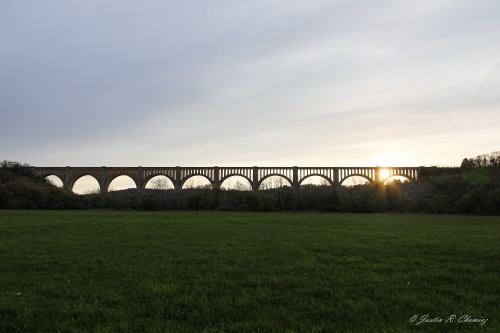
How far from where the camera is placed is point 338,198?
3941 centimetres

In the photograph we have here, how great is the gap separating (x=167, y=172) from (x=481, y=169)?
45238 millimetres

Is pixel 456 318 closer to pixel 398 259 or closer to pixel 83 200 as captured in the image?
pixel 398 259

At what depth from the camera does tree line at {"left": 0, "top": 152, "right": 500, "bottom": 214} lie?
33406mm

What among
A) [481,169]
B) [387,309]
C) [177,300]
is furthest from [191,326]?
[481,169]

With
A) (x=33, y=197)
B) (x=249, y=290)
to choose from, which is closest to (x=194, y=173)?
(x=33, y=197)

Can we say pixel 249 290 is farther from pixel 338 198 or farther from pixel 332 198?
pixel 338 198

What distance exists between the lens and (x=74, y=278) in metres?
5.68

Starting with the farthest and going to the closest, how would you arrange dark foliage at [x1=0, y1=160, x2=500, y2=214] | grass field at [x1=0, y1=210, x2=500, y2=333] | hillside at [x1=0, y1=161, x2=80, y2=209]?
hillside at [x1=0, y1=161, x2=80, y2=209] < dark foliage at [x1=0, y1=160, x2=500, y2=214] < grass field at [x1=0, y1=210, x2=500, y2=333]

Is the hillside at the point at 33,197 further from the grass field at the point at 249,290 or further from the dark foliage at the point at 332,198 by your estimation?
the grass field at the point at 249,290

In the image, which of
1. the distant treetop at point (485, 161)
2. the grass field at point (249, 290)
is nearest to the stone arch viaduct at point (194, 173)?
the distant treetop at point (485, 161)

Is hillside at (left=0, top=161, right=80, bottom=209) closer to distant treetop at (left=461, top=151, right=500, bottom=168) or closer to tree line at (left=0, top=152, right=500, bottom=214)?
tree line at (left=0, top=152, right=500, bottom=214)

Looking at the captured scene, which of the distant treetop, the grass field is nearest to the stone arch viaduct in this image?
the distant treetop

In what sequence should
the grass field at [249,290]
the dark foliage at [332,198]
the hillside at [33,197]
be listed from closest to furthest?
the grass field at [249,290] < the dark foliage at [332,198] < the hillside at [33,197]

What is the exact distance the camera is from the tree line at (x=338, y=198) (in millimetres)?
33406
